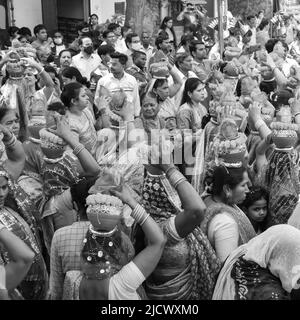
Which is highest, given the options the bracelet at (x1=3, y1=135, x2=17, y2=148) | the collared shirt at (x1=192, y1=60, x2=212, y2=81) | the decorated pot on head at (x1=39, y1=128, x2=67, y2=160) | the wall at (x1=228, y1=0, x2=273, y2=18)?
the bracelet at (x1=3, y1=135, x2=17, y2=148)

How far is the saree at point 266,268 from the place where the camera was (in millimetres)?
2414

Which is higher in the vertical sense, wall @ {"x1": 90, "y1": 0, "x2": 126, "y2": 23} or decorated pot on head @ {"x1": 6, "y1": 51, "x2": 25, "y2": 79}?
decorated pot on head @ {"x1": 6, "y1": 51, "x2": 25, "y2": 79}

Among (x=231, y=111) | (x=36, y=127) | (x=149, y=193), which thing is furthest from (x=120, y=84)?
(x=149, y=193)

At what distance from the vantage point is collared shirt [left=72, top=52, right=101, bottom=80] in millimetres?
9312

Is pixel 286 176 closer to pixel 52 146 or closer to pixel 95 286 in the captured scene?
pixel 52 146

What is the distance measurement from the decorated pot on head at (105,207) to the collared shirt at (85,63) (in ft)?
21.9

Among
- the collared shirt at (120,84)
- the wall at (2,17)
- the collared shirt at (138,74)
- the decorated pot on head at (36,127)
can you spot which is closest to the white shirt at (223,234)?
the decorated pot on head at (36,127)

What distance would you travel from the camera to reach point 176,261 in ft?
9.87

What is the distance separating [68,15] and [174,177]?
47.0 ft

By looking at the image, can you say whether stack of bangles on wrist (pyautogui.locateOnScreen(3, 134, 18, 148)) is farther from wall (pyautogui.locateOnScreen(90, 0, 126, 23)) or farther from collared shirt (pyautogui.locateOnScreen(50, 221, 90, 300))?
wall (pyautogui.locateOnScreen(90, 0, 126, 23))

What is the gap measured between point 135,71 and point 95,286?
19.9 ft

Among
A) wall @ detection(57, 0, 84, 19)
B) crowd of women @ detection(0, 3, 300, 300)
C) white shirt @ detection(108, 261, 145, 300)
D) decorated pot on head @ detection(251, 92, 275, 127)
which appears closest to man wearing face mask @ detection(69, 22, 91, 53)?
crowd of women @ detection(0, 3, 300, 300)

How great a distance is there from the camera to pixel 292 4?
19.5m

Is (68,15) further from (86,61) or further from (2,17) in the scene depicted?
(86,61)
